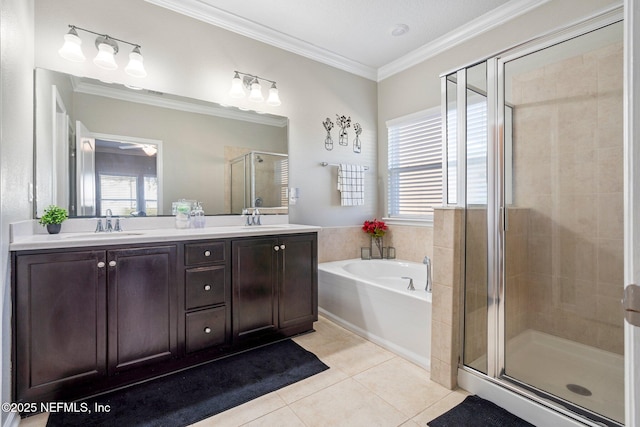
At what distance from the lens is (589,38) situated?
1.52 meters

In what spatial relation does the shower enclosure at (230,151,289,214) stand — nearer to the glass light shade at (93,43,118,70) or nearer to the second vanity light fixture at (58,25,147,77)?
the second vanity light fixture at (58,25,147,77)

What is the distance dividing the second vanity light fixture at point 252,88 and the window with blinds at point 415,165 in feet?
4.93

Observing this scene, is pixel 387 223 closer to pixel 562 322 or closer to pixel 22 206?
pixel 562 322

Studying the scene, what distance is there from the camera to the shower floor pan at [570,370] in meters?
1.44

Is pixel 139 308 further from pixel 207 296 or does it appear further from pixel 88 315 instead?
pixel 207 296

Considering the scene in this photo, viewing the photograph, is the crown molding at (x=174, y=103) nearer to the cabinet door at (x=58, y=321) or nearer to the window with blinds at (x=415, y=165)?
the cabinet door at (x=58, y=321)

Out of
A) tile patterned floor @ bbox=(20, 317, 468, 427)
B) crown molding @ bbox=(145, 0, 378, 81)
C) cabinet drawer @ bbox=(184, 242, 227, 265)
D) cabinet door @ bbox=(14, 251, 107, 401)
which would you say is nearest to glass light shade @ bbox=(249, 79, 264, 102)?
crown molding @ bbox=(145, 0, 378, 81)

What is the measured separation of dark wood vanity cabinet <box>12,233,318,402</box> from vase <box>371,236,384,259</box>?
4.65ft

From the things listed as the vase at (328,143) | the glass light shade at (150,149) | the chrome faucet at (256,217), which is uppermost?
the vase at (328,143)

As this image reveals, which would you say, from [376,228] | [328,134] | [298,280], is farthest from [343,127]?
[298,280]

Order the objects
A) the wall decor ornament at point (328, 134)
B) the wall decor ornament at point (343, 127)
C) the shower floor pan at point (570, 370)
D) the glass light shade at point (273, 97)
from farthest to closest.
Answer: the wall decor ornament at point (343, 127), the wall decor ornament at point (328, 134), the glass light shade at point (273, 97), the shower floor pan at point (570, 370)

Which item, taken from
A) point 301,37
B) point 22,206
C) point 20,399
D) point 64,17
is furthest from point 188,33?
point 20,399

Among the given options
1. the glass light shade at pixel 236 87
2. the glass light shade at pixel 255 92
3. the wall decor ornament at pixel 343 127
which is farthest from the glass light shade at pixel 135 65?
the wall decor ornament at pixel 343 127

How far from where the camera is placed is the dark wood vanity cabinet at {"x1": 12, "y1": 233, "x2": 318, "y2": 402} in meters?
1.58
